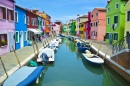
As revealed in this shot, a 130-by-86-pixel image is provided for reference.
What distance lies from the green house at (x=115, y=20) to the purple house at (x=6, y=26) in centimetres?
1574

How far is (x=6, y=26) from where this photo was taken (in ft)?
60.7

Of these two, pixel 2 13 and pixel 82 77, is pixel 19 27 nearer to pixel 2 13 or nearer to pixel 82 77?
pixel 2 13

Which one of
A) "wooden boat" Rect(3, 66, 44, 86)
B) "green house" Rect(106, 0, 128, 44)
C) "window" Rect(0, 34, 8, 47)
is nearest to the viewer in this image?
"wooden boat" Rect(3, 66, 44, 86)

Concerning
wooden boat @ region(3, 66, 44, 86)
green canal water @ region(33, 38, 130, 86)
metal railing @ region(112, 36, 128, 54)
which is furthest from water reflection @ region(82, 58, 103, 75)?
wooden boat @ region(3, 66, 44, 86)

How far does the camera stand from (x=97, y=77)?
1461cm

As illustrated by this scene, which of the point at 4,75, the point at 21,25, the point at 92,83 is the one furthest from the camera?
the point at 21,25

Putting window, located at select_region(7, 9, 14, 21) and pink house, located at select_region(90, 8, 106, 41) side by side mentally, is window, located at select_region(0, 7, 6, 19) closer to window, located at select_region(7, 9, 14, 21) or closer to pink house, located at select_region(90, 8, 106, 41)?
window, located at select_region(7, 9, 14, 21)

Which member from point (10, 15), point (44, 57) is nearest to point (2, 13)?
point (10, 15)

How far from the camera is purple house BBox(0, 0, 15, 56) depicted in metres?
17.4

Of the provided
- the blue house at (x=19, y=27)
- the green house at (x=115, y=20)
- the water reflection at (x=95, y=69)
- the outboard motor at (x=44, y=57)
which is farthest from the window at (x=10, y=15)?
the green house at (x=115, y=20)

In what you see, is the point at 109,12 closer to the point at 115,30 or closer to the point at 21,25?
the point at 115,30

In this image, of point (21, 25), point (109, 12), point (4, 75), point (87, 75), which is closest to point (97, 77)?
point (87, 75)

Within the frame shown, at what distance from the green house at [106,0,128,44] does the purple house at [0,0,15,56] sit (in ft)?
51.6

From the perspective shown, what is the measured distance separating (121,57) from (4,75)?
27.4 feet
